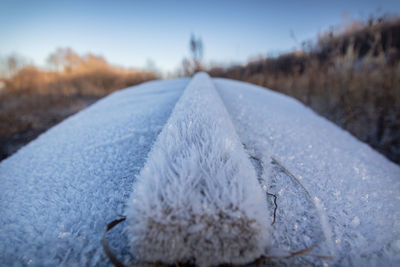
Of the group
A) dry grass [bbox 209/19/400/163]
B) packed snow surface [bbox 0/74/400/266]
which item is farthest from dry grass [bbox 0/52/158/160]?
packed snow surface [bbox 0/74/400/266]

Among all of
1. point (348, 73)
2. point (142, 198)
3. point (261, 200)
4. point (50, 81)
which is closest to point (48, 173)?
point (142, 198)

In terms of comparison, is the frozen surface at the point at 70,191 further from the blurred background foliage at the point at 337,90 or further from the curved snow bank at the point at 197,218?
the blurred background foliage at the point at 337,90

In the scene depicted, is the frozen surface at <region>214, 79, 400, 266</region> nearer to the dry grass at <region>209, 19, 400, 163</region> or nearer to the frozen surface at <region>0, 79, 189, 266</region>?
the frozen surface at <region>0, 79, 189, 266</region>

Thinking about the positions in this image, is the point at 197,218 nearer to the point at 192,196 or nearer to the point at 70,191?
the point at 192,196

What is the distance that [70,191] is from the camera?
40 cm

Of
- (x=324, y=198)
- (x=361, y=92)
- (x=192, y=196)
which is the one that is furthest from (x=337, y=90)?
(x=192, y=196)

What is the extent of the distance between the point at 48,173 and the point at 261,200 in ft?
1.80

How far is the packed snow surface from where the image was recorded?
243mm

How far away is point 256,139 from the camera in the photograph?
61 centimetres

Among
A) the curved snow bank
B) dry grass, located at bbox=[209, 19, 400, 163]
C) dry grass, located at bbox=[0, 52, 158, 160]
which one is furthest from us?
dry grass, located at bbox=[0, 52, 158, 160]

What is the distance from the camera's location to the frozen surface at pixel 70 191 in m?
0.29

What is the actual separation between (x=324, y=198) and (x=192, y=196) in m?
A: 0.35

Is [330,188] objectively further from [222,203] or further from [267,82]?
[267,82]

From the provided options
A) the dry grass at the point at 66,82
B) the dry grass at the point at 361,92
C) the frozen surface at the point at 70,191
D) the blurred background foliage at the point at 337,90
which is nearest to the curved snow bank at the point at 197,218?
the frozen surface at the point at 70,191
